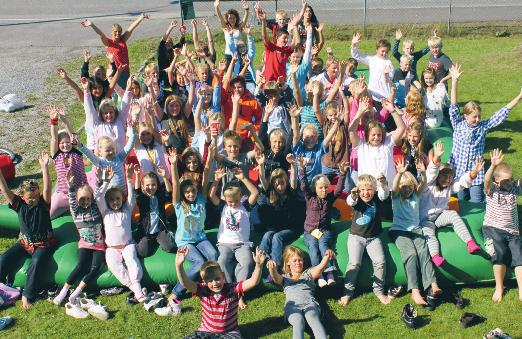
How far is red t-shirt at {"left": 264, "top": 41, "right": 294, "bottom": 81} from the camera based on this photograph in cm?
1183

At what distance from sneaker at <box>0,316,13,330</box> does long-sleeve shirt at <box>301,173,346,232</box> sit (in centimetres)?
339

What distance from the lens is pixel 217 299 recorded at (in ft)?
21.1

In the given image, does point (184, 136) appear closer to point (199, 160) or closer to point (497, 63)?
point (199, 160)

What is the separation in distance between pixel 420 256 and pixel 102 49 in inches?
528

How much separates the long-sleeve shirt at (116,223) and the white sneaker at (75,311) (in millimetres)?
798

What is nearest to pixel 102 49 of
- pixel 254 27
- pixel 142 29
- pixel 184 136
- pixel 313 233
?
pixel 142 29

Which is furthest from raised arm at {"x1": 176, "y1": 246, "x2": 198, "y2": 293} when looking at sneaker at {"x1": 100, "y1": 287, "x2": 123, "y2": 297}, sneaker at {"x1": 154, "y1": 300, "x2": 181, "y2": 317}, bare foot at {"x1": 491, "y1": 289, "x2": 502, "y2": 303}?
bare foot at {"x1": 491, "y1": 289, "x2": 502, "y2": 303}

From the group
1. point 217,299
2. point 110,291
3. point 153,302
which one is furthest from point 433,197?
point 110,291

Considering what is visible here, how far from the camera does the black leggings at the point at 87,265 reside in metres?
7.38

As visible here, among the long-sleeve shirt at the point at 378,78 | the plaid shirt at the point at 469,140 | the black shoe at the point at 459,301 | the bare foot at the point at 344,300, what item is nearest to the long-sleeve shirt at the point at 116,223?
the bare foot at the point at 344,300

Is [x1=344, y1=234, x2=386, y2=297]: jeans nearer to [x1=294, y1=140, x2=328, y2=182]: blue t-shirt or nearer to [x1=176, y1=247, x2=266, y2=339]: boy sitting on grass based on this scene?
[x1=176, y1=247, x2=266, y2=339]: boy sitting on grass

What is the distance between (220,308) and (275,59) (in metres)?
6.38

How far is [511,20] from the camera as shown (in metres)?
19.8

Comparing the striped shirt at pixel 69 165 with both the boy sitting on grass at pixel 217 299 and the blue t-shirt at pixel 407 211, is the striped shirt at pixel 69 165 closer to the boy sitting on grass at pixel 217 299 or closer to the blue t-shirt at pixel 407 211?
the boy sitting on grass at pixel 217 299
